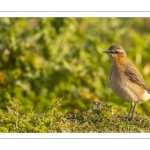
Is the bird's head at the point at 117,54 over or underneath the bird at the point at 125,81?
over

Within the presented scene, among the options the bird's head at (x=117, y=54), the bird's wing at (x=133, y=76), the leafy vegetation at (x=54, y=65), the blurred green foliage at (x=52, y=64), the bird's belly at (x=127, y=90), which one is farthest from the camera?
the blurred green foliage at (x=52, y=64)

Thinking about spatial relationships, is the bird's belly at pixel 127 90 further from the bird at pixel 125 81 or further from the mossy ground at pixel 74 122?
the mossy ground at pixel 74 122

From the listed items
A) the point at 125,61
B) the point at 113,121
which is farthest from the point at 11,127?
the point at 125,61

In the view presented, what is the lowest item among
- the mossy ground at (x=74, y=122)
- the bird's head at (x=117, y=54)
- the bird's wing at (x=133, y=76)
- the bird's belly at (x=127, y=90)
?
the mossy ground at (x=74, y=122)

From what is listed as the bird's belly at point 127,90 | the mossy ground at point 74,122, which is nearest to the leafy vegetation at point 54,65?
the bird's belly at point 127,90

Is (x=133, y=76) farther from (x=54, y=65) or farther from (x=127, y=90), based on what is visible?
(x=54, y=65)

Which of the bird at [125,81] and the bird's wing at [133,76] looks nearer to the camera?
the bird at [125,81]

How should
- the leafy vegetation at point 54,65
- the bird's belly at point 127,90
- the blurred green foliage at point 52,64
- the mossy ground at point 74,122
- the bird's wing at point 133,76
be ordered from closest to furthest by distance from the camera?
1. the mossy ground at point 74,122
2. the bird's belly at point 127,90
3. the bird's wing at point 133,76
4. the leafy vegetation at point 54,65
5. the blurred green foliage at point 52,64
